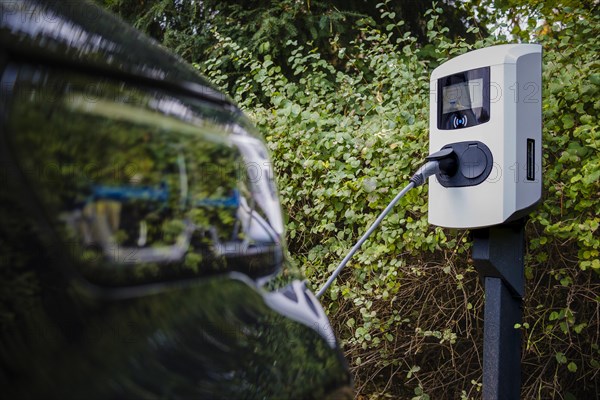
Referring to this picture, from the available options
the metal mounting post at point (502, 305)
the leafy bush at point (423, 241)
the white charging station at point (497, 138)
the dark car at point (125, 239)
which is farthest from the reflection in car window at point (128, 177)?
the leafy bush at point (423, 241)

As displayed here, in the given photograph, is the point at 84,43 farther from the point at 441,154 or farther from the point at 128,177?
the point at 441,154

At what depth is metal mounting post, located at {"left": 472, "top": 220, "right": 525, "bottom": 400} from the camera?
8.52 feet

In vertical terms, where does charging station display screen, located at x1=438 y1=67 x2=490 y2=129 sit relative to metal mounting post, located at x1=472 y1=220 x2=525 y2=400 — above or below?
above

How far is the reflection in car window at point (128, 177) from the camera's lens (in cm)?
88

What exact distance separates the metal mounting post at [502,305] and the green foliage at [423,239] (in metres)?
0.37

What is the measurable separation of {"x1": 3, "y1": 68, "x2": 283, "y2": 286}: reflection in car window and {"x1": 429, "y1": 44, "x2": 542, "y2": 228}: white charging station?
1487mm

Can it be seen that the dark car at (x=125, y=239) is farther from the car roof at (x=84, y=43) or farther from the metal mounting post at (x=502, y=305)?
the metal mounting post at (x=502, y=305)

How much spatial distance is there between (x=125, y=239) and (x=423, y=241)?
2507 mm

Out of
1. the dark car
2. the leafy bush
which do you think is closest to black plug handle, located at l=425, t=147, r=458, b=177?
the leafy bush

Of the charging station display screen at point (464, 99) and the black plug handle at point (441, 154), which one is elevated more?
the charging station display screen at point (464, 99)

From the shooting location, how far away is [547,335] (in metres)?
3.26

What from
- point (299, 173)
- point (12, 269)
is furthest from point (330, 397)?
point (299, 173)

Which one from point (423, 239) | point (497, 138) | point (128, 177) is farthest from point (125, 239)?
point (423, 239)

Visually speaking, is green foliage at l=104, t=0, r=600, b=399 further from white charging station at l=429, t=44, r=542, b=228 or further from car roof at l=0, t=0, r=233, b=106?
car roof at l=0, t=0, r=233, b=106
